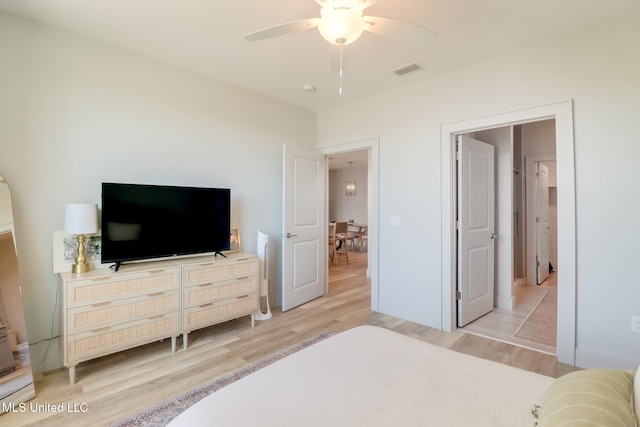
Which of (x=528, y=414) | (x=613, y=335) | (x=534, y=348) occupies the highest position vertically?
(x=528, y=414)

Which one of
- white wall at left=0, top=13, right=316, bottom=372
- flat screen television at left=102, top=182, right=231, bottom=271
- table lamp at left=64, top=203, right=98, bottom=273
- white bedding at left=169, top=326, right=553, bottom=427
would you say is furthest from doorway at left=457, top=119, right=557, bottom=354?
table lamp at left=64, top=203, right=98, bottom=273

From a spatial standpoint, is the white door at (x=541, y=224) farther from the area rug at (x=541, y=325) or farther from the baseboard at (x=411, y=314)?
the baseboard at (x=411, y=314)

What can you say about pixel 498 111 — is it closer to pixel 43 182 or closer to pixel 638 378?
pixel 638 378

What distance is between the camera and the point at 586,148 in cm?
235

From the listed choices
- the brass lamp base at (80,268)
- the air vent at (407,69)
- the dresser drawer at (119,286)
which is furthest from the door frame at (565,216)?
the brass lamp base at (80,268)

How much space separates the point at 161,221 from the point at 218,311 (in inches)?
39.5

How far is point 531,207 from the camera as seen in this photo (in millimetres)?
4789

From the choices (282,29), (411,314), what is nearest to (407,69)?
(282,29)

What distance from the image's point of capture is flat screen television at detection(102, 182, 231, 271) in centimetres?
244

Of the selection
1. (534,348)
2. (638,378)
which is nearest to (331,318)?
(534,348)

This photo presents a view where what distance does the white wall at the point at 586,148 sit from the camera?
87.2 inches

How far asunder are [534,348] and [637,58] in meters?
2.42

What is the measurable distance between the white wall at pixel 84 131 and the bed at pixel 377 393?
Answer: 2203 millimetres

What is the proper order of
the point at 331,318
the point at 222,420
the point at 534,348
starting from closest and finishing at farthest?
the point at 222,420 < the point at 534,348 < the point at 331,318
